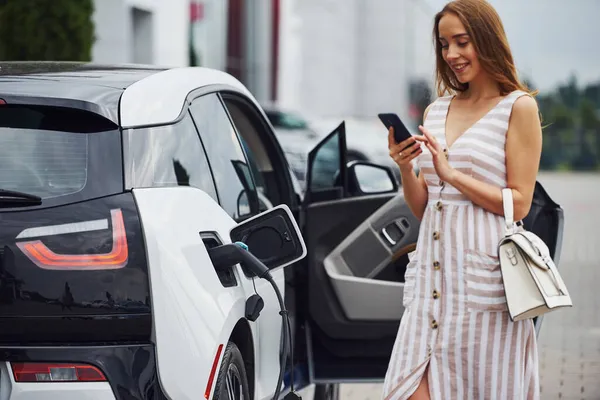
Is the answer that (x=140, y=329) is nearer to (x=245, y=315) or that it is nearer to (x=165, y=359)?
(x=165, y=359)

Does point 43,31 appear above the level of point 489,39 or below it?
below

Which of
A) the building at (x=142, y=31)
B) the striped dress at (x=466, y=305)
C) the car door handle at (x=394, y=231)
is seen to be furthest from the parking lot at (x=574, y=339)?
the building at (x=142, y=31)

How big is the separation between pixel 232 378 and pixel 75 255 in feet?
2.54

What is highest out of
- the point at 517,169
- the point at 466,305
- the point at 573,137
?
the point at 517,169

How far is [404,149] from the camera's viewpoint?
3.74 metres

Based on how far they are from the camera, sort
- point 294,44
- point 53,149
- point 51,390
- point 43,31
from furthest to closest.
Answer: point 294,44, point 43,31, point 53,149, point 51,390

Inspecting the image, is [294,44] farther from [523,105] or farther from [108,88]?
[108,88]

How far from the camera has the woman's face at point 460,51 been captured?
3.81m

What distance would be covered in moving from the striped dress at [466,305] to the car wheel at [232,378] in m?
0.48

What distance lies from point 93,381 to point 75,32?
29.7 feet

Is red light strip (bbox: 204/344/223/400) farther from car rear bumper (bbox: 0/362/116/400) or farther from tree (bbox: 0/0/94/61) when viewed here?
tree (bbox: 0/0/94/61)

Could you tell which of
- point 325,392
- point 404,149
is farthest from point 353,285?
point 404,149

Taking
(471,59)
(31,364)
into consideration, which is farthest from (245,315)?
(471,59)

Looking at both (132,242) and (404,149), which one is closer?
(132,242)
